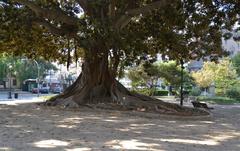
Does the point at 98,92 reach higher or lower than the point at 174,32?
lower

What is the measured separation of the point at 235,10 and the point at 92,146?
15642mm

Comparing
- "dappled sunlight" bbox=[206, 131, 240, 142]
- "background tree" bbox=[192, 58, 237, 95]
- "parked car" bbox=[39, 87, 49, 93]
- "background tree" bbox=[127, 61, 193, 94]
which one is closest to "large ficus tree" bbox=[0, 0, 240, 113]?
"dappled sunlight" bbox=[206, 131, 240, 142]

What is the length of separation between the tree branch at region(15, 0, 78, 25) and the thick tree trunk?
2281 millimetres

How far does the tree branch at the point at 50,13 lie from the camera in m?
21.9

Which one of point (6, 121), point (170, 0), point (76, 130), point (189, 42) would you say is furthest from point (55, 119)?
point (189, 42)

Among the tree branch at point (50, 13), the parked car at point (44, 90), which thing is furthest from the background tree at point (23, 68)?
the tree branch at point (50, 13)

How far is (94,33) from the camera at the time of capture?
20438 mm

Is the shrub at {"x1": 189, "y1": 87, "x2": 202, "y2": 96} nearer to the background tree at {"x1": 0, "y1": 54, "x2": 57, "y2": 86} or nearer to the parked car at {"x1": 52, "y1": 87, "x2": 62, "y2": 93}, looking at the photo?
the parked car at {"x1": 52, "y1": 87, "x2": 62, "y2": 93}

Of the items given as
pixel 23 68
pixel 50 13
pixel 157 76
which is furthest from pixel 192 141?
pixel 23 68

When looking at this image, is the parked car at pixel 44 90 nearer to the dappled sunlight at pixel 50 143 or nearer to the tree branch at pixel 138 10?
the tree branch at pixel 138 10

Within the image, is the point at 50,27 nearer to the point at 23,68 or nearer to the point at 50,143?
the point at 50,143

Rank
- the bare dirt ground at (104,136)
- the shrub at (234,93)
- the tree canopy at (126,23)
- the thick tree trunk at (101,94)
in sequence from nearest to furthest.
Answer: the bare dirt ground at (104,136), the tree canopy at (126,23), the thick tree trunk at (101,94), the shrub at (234,93)

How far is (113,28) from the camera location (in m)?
20.1

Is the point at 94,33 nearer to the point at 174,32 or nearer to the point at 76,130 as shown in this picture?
the point at 174,32
